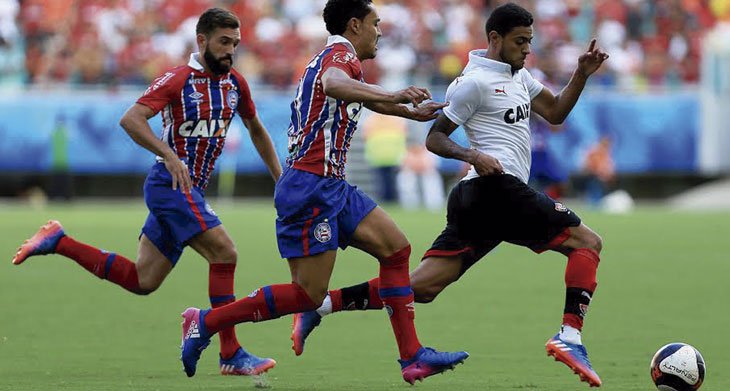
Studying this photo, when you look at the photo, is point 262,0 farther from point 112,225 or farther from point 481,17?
point 112,225

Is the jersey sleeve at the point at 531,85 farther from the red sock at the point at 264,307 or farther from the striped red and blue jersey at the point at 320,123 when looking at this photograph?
the red sock at the point at 264,307

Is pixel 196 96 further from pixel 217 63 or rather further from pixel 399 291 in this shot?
pixel 399 291

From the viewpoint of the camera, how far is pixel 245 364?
8.72 meters

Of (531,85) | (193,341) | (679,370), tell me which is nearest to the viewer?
(679,370)

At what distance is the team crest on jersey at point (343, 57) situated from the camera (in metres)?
7.82

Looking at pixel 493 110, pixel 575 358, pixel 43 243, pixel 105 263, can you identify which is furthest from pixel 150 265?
pixel 575 358

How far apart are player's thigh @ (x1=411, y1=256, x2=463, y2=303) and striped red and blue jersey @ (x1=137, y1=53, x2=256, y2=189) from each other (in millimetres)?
1505

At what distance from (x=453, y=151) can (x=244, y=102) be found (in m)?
1.64

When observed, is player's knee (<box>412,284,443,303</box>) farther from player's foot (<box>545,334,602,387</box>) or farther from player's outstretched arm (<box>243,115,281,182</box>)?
player's outstretched arm (<box>243,115,281,182</box>)

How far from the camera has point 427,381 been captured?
8.61m

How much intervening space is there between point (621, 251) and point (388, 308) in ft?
34.3

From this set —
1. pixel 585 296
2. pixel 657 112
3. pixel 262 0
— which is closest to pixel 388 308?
pixel 585 296

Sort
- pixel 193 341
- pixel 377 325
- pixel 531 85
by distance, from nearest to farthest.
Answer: pixel 193 341
pixel 531 85
pixel 377 325

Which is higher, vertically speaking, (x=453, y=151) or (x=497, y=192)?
(x=453, y=151)
